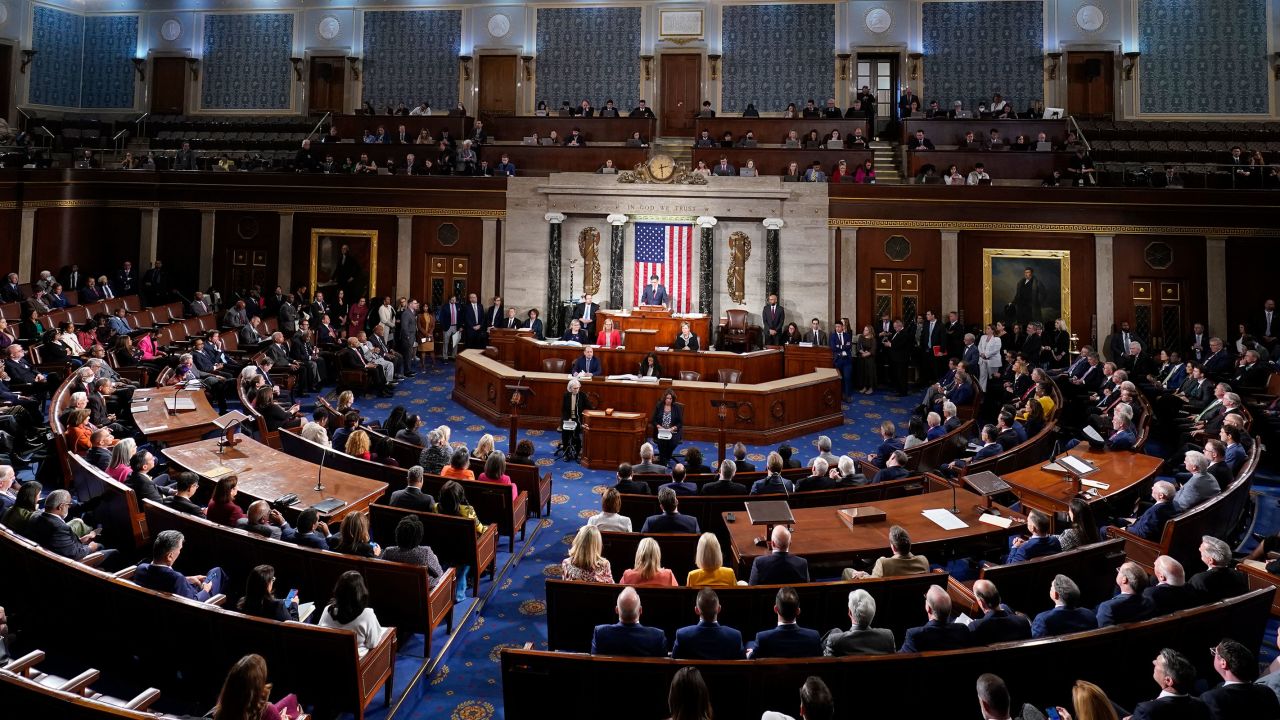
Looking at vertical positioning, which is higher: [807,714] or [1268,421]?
[1268,421]

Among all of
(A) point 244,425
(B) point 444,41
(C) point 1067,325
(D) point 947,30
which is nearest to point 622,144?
(B) point 444,41

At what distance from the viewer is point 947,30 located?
69.3 feet

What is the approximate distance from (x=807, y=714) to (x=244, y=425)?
8333mm

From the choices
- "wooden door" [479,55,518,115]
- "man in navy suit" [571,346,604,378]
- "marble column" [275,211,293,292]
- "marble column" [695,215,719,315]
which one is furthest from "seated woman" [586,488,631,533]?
"wooden door" [479,55,518,115]

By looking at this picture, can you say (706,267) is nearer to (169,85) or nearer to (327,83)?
(327,83)

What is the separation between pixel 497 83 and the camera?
22.5 m

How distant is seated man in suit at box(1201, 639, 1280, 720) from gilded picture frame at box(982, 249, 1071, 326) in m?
14.3

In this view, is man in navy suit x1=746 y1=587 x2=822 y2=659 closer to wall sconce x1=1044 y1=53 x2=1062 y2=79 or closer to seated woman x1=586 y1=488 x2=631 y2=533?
seated woman x1=586 y1=488 x2=631 y2=533

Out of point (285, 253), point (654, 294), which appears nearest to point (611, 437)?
point (654, 294)

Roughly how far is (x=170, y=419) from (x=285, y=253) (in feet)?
35.3

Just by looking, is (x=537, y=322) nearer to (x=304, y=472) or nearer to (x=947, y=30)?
(x=304, y=472)

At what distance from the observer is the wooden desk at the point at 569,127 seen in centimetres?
1981

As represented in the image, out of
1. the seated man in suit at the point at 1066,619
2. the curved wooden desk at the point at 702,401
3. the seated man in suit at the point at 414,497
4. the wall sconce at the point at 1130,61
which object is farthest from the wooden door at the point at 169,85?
→ the seated man in suit at the point at 1066,619

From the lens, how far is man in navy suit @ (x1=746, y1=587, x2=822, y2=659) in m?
4.37
